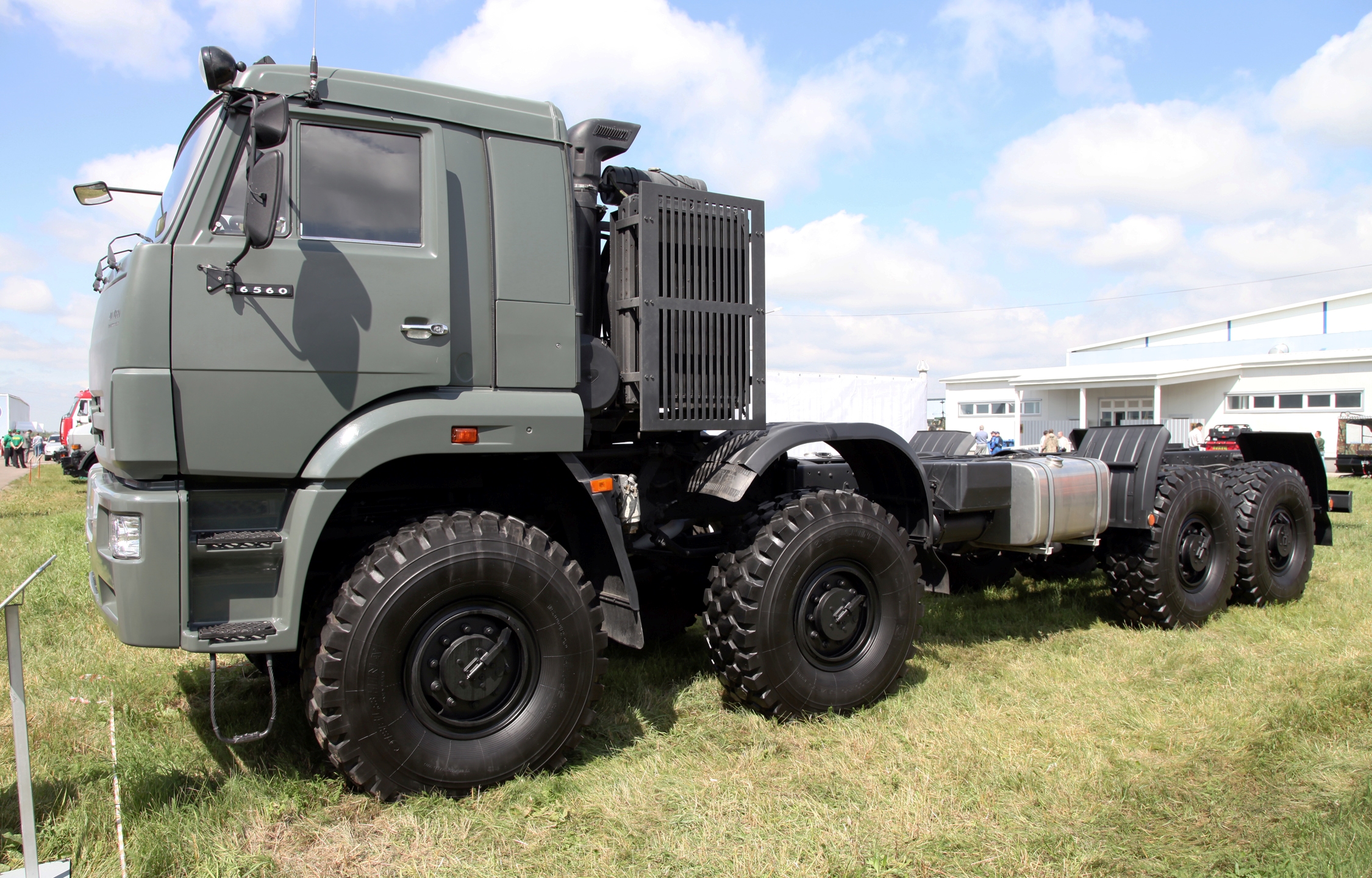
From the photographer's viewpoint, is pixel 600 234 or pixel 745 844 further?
pixel 600 234

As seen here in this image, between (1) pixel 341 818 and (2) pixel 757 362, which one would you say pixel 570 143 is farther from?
(1) pixel 341 818

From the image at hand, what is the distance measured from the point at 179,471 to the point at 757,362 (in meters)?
2.67

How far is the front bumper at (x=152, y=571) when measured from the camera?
312 centimetres

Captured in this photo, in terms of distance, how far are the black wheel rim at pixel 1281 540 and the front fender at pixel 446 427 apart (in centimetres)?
617

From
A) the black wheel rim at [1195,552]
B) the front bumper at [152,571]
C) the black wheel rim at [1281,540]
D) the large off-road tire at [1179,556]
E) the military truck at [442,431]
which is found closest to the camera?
the front bumper at [152,571]

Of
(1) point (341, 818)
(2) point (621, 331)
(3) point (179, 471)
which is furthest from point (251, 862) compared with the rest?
(2) point (621, 331)

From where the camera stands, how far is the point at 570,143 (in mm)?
4328

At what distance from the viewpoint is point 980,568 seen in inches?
272

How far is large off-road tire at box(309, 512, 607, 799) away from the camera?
3354 millimetres

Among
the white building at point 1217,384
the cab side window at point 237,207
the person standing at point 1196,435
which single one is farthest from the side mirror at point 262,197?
the white building at point 1217,384

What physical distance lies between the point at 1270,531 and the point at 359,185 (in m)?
7.17

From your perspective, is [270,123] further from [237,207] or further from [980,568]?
[980,568]

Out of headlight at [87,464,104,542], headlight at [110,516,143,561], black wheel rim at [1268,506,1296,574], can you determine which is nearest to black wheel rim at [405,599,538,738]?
headlight at [110,516,143,561]

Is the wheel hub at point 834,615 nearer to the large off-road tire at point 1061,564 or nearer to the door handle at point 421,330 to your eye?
the door handle at point 421,330
